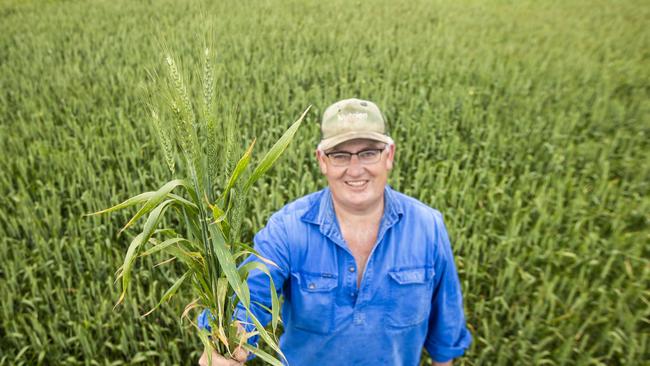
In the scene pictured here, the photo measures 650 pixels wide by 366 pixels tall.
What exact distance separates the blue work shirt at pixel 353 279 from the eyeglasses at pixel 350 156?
0.16 meters

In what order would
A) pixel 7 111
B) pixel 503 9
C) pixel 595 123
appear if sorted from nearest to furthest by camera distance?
pixel 595 123 < pixel 7 111 < pixel 503 9

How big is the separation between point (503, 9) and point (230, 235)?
1138 cm

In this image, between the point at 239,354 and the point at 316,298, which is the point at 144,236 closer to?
the point at 239,354

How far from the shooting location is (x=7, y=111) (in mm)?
5180

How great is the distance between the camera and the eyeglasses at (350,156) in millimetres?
1540

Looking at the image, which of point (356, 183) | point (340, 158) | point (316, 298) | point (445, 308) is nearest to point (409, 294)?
point (445, 308)

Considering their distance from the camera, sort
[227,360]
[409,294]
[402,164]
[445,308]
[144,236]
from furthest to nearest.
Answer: [402,164], [445,308], [409,294], [227,360], [144,236]

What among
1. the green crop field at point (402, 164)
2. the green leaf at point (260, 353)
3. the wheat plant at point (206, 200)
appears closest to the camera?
the wheat plant at point (206, 200)

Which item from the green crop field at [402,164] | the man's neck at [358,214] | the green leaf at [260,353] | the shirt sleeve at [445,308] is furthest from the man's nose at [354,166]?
the green leaf at [260,353]

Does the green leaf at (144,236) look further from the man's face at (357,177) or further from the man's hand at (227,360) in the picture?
the man's face at (357,177)

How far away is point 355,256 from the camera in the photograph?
1.63 m

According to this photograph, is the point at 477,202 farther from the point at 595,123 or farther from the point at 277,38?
the point at 277,38

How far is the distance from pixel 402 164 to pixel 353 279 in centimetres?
279

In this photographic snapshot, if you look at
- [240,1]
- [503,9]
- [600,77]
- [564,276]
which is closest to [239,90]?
[564,276]
